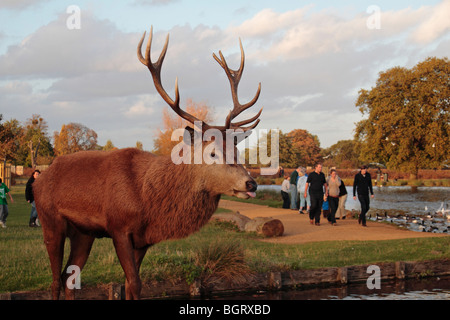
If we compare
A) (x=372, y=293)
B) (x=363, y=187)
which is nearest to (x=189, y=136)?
(x=372, y=293)

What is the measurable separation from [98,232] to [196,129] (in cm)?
189

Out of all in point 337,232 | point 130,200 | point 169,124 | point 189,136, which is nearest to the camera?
point 130,200

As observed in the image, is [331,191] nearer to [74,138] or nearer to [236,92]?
[236,92]

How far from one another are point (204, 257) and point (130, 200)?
386 centimetres

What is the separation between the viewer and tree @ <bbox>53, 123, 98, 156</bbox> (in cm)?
6556

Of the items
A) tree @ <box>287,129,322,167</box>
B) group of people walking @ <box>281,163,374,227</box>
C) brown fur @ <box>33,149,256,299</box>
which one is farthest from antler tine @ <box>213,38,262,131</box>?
tree @ <box>287,129,322,167</box>

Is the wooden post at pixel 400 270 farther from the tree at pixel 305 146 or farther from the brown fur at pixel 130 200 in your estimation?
the tree at pixel 305 146

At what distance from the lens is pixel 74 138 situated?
66.8 meters

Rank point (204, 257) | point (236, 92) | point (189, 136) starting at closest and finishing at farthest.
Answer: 1. point (189, 136)
2. point (236, 92)
3. point (204, 257)

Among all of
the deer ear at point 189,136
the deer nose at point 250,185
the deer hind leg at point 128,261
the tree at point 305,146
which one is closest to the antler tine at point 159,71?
the deer ear at point 189,136

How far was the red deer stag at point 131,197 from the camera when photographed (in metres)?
6.19

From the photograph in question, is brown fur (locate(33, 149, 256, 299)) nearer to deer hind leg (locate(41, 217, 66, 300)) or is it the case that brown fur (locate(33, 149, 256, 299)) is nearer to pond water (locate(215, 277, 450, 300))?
deer hind leg (locate(41, 217, 66, 300))

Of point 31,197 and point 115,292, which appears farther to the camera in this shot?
point 31,197

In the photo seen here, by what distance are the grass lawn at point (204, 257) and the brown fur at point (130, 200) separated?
7.72ft
